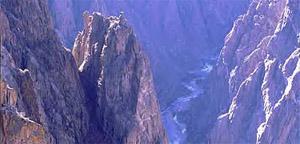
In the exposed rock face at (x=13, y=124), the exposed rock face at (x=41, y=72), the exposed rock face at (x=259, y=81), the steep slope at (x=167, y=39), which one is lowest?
the exposed rock face at (x=13, y=124)

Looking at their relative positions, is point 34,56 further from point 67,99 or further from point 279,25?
point 279,25

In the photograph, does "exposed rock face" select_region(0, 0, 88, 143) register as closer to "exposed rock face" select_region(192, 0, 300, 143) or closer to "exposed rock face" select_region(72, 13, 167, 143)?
"exposed rock face" select_region(72, 13, 167, 143)

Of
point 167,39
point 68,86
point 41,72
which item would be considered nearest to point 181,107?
point 167,39

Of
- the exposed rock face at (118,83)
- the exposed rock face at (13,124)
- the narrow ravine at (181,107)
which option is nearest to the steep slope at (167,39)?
the narrow ravine at (181,107)

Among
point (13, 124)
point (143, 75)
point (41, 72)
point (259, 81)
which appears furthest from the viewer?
point (259, 81)

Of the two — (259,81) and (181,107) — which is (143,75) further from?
(181,107)

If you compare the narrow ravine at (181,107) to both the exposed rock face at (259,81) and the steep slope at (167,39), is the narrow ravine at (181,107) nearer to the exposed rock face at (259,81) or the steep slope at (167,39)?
the steep slope at (167,39)
